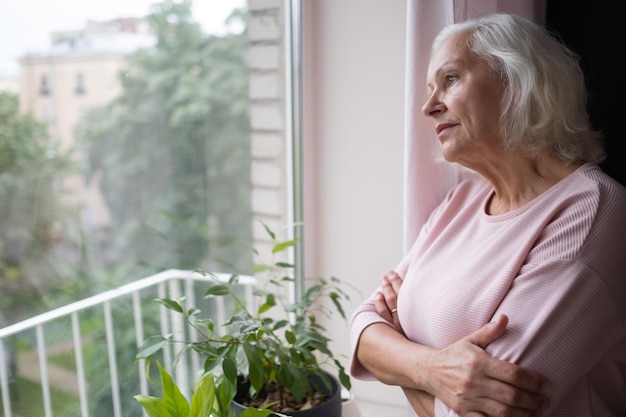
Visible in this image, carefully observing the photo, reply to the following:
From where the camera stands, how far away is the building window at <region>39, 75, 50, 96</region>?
4.72 feet

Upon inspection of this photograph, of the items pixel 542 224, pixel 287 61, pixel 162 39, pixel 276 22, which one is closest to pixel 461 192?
pixel 542 224

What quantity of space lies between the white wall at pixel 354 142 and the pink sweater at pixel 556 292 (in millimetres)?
551

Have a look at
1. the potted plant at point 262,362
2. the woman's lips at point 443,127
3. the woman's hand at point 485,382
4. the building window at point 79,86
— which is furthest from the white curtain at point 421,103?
the building window at point 79,86

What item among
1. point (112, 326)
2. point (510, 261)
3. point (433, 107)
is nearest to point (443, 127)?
point (433, 107)

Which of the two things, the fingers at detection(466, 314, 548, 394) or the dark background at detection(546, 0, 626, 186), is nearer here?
the fingers at detection(466, 314, 548, 394)

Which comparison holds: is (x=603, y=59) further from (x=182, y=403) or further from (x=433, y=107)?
(x=182, y=403)

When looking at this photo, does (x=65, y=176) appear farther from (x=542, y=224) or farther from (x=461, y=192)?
(x=542, y=224)

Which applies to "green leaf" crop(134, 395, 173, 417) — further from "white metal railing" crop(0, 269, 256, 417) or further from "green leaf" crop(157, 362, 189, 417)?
"white metal railing" crop(0, 269, 256, 417)

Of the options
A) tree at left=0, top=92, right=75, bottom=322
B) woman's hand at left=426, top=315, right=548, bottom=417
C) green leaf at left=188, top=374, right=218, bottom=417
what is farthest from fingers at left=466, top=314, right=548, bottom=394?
tree at left=0, top=92, right=75, bottom=322

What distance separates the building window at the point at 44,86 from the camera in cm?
144

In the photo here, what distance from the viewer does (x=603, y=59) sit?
58.0 inches

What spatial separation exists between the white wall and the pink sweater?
1.81 ft

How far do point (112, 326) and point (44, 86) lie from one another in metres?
0.86

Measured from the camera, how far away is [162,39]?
1.86 metres
